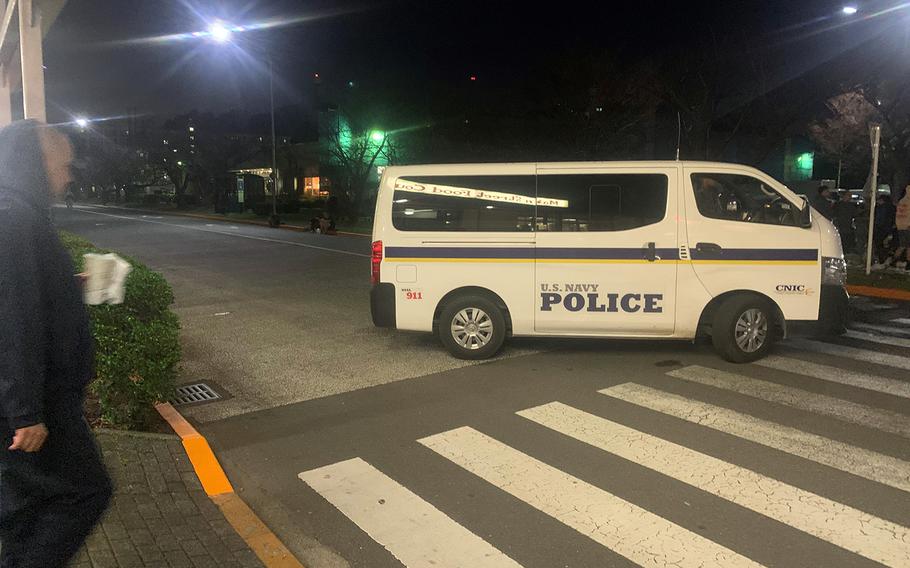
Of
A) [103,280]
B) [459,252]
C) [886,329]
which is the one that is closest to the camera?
[103,280]

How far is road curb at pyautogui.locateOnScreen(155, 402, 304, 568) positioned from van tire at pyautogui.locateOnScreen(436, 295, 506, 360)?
3.17 metres

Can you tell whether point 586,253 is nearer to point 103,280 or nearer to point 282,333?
point 282,333

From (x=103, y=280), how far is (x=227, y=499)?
1.95 meters

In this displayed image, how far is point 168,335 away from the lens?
6141mm

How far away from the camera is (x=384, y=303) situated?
8375 mm

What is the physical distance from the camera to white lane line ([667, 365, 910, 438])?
613 centimetres

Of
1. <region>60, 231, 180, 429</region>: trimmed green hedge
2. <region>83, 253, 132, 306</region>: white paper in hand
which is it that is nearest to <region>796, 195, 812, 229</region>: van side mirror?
<region>60, 231, 180, 429</region>: trimmed green hedge

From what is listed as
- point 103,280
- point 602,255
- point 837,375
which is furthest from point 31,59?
point 837,375

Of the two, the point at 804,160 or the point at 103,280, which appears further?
the point at 804,160

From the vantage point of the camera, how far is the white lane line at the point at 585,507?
13.0ft

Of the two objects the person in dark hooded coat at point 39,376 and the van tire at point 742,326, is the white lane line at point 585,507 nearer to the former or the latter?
the person in dark hooded coat at point 39,376

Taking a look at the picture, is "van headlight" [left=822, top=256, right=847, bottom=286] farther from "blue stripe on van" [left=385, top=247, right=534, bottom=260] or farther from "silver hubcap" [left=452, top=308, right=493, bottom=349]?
"silver hubcap" [left=452, top=308, right=493, bottom=349]

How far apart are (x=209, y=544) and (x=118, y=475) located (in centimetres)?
123

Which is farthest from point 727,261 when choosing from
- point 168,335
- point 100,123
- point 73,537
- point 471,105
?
point 100,123
